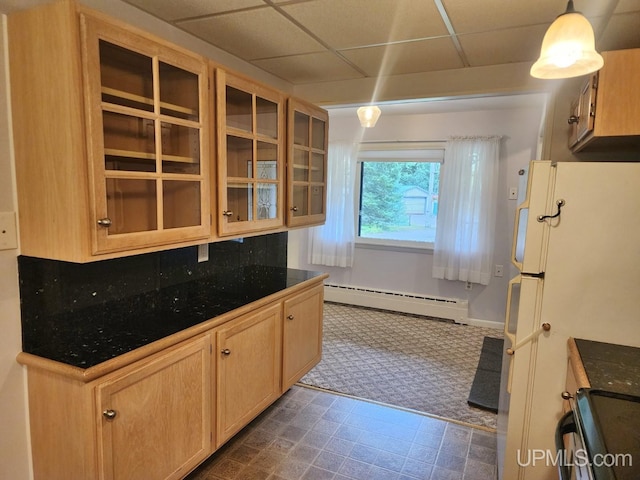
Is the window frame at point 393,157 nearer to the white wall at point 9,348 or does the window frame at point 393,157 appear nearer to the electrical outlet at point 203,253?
the electrical outlet at point 203,253

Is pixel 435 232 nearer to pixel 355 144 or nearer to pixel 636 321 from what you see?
pixel 355 144

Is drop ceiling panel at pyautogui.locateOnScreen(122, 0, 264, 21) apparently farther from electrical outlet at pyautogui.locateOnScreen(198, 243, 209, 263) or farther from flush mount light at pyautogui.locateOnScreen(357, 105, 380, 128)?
flush mount light at pyautogui.locateOnScreen(357, 105, 380, 128)

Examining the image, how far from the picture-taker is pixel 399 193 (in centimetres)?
498

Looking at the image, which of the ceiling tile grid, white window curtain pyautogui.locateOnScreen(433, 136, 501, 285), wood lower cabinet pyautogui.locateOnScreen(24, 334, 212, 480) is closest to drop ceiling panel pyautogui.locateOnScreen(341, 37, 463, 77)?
the ceiling tile grid

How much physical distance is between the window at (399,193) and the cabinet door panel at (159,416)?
3.52 metres

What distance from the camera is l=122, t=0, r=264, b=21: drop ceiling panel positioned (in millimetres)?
1750

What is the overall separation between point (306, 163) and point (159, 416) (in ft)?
5.46

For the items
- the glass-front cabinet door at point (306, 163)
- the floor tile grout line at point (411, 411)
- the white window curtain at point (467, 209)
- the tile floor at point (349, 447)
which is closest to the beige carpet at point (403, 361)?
the floor tile grout line at point (411, 411)

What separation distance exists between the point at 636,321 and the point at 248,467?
6.29ft

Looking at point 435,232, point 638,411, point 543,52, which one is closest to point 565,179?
point 543,52

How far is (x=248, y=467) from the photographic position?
211 centimetres

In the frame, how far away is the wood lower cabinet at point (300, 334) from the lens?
250cm

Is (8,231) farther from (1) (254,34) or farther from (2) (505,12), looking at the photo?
(2) (505,12)

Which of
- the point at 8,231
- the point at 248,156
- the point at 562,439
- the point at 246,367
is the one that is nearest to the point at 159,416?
the point at 246,367
